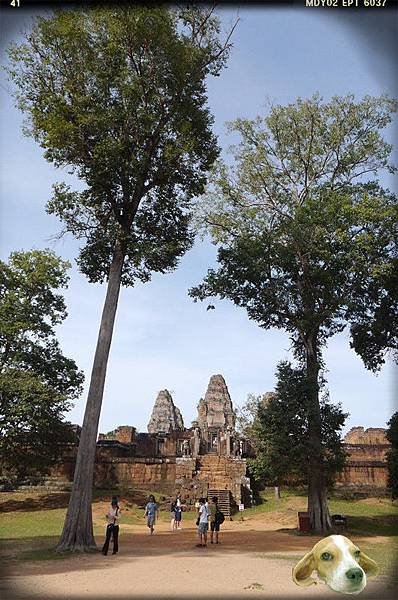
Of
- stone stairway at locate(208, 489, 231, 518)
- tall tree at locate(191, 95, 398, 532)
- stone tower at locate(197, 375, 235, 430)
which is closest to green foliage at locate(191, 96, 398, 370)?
tall tree at locate(191, 95, 398, 532)

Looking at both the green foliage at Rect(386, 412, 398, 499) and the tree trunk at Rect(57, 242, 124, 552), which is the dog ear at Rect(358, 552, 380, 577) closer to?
the tree trunk at Rect(57, 242, 124, 552)

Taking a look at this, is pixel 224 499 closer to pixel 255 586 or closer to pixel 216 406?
pixel 255 586

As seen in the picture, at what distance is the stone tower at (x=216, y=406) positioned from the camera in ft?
151

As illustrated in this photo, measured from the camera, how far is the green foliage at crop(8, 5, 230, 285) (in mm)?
12227

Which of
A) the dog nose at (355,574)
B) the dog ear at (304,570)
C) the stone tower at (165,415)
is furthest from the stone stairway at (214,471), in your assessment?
the stone tower at (165,415)

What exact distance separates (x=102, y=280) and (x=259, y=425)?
7.32 metres

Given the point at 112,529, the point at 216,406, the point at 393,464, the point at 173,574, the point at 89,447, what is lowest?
the point at 173,574

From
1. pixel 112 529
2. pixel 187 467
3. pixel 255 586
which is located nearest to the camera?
pixel 255 586

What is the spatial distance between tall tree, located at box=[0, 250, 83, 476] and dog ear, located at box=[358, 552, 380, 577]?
17360 millimetres

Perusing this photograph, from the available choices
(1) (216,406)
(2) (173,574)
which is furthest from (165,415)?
(2) (173,574)

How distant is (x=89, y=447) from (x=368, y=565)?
8.69 m

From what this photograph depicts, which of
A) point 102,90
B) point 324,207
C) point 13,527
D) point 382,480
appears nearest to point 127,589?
point 102,90

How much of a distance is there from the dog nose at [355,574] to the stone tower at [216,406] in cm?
4172

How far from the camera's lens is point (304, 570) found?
331 centimetres
